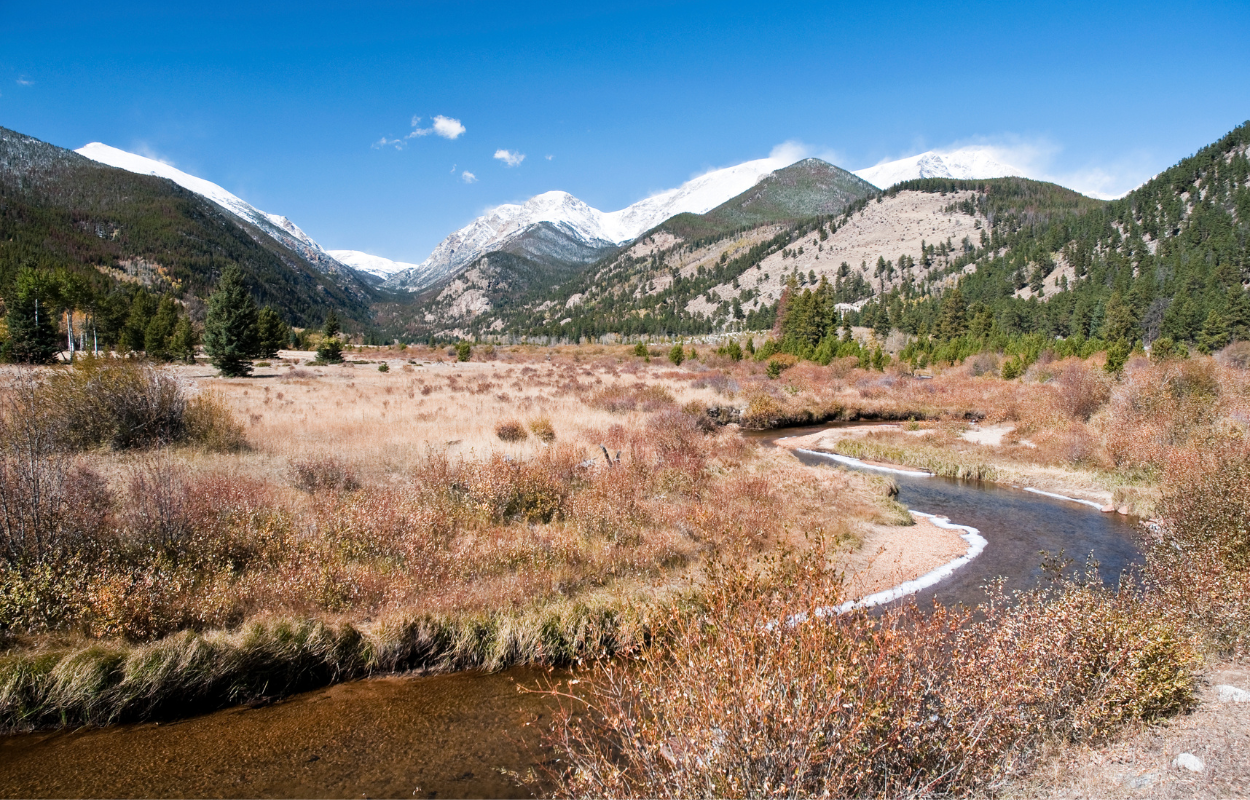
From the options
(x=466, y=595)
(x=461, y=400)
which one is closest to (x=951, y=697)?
(x=466, y=595)

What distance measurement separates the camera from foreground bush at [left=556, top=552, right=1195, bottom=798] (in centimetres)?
350

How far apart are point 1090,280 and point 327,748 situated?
490 feet

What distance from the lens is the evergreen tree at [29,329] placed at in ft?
143

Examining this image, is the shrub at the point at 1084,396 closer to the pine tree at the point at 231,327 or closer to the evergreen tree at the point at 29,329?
the pine tree at the point at 231,327

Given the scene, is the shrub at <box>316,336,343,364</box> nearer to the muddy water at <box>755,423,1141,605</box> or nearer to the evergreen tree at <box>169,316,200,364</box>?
the evergreen tree at <box>169,316,200,364</box>

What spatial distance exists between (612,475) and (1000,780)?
36.1 ft

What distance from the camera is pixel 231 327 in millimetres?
42125

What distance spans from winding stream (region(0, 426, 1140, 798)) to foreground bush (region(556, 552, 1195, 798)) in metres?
1.20

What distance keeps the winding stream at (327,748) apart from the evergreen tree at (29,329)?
177ft

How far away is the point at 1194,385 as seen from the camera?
23.3m

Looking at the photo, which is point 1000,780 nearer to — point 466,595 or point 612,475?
point 466,595

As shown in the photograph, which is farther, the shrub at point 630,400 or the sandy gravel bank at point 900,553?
the shrub at point 630,400

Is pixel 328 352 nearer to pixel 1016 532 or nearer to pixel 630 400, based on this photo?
pixel 630 400

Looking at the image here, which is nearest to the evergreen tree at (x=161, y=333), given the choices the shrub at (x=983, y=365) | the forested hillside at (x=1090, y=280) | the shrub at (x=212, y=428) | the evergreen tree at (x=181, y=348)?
the evergreen tree at (x=181, y=348)
